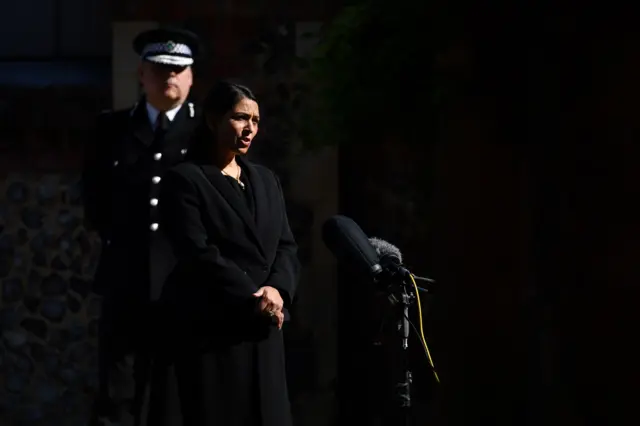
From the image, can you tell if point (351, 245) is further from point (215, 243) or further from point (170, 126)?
point (170, 126)

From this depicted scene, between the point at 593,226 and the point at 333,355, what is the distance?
6.19ft

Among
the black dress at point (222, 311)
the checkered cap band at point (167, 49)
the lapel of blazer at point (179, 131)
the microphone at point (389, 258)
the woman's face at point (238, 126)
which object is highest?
the checkered cap band at point (167, 49)

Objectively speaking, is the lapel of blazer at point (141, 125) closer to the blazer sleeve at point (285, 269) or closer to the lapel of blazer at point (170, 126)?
the lapel of blazer at point (170, 126)

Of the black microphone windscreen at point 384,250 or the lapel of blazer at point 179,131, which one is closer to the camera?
the black microphone windscreen at point 384,250

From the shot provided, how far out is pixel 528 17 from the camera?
20.9ft

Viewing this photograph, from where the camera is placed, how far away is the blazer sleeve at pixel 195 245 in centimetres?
564

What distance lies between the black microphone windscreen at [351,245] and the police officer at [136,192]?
1347 millimetres

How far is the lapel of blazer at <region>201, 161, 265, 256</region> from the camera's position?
5730 mm

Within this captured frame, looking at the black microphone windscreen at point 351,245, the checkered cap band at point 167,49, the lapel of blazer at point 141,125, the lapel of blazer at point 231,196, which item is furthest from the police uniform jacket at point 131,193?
the black microphone windscreen at point 351,245

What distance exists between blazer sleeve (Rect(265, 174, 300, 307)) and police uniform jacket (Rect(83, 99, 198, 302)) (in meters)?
0.59

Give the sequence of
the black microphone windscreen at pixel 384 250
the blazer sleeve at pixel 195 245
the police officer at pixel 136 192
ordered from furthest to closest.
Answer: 1. the police officer at pixel 136 192
2. the blazer sleeve at pixel 195 245
3. the black microphone windscreen at pixel 384 250

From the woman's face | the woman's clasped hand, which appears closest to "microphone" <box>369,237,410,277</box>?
the woman's clasped hand

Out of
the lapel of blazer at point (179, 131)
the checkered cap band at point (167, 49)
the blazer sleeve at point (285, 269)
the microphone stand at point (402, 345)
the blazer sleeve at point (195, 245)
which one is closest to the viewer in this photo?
the microphone stand at point (402, 345)

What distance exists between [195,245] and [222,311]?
242 millimetres
